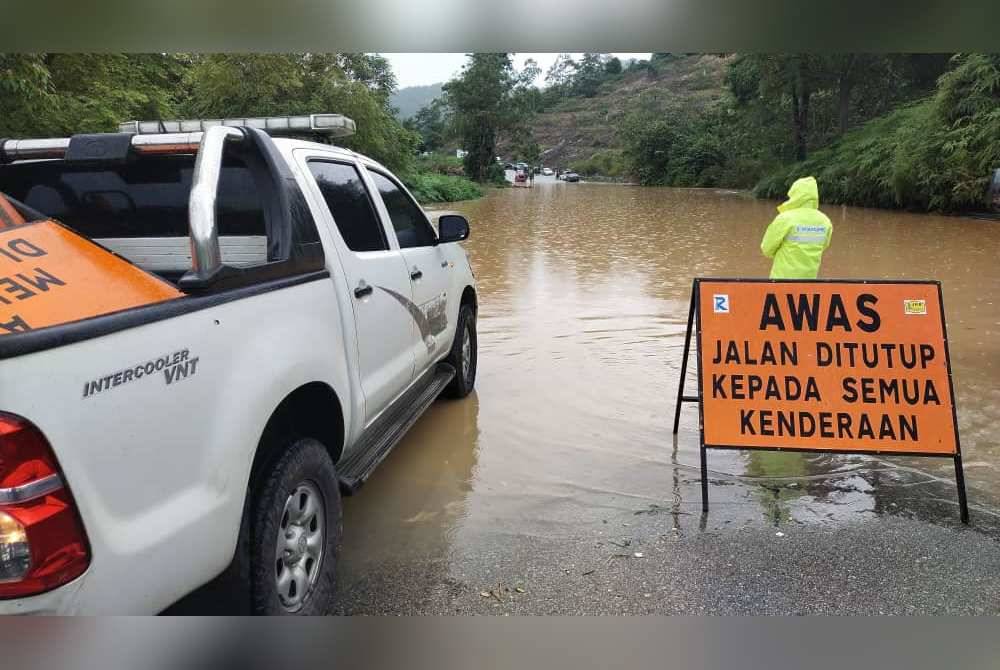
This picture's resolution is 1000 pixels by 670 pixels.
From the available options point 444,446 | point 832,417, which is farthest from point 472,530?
point 832,417

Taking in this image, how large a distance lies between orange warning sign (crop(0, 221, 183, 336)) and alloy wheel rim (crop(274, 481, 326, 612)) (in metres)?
0.85

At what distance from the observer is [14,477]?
158 centimetres

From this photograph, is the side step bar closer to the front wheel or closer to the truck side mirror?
the front wheel

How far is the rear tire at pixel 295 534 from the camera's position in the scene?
2.40 m

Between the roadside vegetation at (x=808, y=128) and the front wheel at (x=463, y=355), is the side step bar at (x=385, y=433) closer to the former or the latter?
the front wheel at (x=463, y=355)

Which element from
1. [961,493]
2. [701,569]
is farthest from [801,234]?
[701,569]

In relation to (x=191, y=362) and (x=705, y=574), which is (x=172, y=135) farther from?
(x=705, y=574)

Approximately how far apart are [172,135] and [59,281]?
1.07m

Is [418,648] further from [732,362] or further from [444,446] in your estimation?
[444,446]

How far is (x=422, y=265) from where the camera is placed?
4.61m

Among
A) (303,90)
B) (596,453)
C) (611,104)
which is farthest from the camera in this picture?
(611,104)

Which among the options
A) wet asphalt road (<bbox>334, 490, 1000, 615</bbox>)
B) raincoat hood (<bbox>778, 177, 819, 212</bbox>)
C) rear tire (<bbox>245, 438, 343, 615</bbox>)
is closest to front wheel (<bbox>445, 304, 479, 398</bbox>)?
wet asphalt road (<bbox>334, 490, 1000, 615</bbox>)

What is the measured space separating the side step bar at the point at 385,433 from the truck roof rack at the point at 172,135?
4.74 feet
